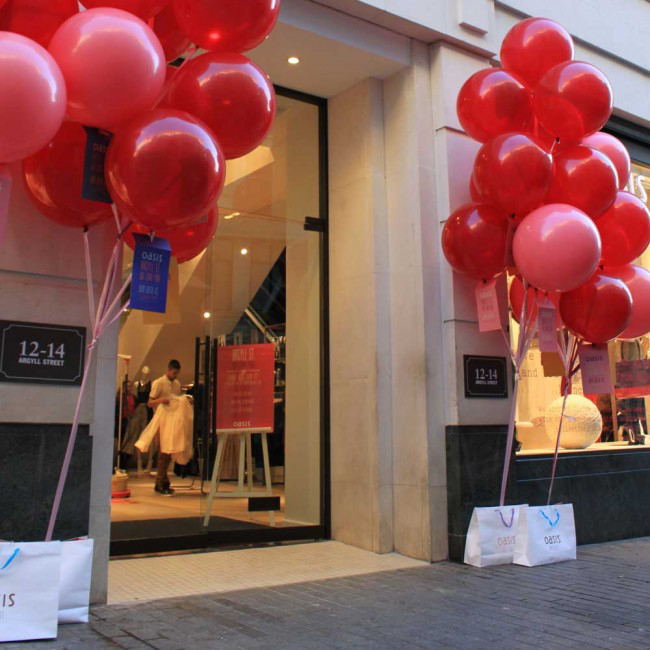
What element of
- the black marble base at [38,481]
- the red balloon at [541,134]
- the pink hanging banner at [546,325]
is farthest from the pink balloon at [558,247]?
the black marble base at [38,481]

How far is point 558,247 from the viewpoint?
16.7 ft

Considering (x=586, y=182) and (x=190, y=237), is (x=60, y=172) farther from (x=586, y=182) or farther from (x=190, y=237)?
(x=586, y=182)

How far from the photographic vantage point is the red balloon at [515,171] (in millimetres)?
5207

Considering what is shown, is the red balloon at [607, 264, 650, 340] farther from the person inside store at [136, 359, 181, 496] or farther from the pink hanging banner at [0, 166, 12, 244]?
the pink hanging banner at [0, 166, 12, 244]

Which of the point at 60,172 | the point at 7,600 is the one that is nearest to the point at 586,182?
the point at 60,172

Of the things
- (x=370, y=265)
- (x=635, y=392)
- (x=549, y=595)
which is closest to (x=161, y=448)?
(x=370, y=265)

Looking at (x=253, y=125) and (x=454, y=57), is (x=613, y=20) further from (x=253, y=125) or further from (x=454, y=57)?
(x=253, y=125)

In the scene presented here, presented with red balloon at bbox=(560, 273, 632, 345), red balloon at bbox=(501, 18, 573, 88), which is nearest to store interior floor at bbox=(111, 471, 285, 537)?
red balloon at bbox=(560, 273, 632, 345)

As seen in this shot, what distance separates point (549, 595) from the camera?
495 centimetres

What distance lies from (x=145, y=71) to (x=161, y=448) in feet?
18.1

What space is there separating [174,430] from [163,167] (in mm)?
5257

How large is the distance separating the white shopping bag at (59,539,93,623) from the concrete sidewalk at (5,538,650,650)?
0.27 ft

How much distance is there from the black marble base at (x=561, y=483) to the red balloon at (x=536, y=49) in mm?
2949

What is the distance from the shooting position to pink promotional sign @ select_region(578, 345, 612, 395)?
20.2 feet
